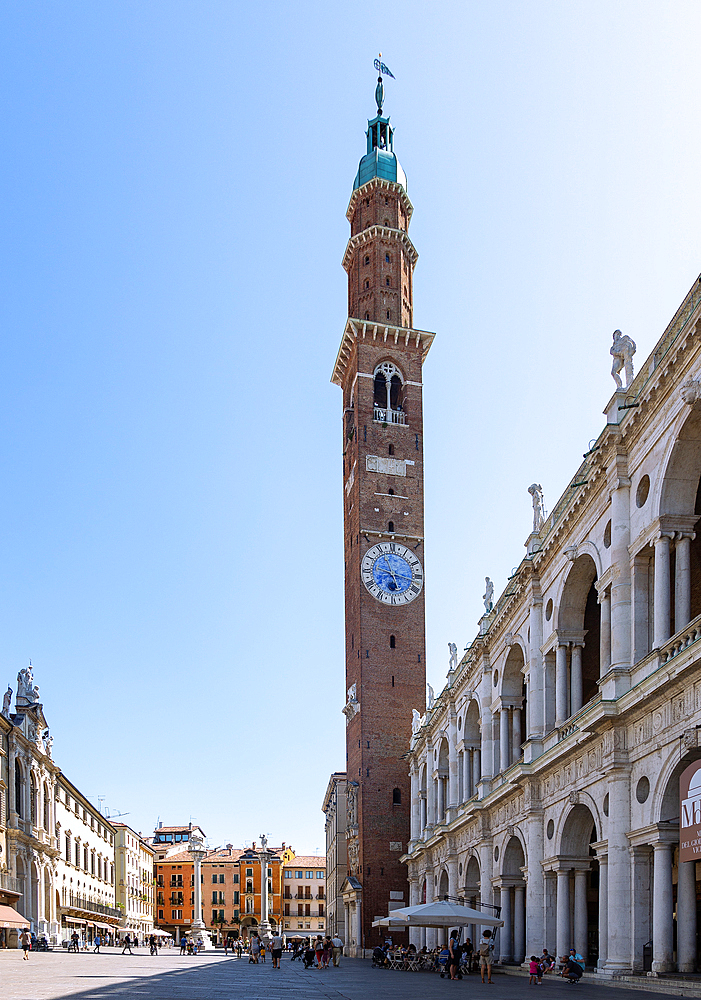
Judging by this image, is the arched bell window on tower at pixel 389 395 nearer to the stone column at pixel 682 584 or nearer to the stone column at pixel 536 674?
the stone column at pixel 536 674

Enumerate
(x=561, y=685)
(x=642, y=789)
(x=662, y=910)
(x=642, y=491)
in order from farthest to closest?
(x=561, y=685)
(x=642, y=491)
(x=642, y=789)
(x=662, y=910)

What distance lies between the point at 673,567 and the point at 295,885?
119071 mm

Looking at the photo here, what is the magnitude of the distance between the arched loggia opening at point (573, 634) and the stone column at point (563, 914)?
166 inches

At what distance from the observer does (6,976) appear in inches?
1035

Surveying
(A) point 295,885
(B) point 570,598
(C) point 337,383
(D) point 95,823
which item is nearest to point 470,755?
(B) point 570,598

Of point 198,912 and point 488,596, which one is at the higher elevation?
point 488,596

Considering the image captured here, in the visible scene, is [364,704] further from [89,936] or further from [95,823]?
[95,823]

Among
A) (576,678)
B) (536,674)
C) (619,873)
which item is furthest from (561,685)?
(619,873)

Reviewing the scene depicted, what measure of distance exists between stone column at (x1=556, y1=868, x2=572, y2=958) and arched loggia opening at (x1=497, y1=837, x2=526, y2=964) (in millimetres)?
6490

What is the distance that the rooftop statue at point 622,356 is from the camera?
23.9m

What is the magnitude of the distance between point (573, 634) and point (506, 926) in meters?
11.9

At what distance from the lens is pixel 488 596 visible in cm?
4122

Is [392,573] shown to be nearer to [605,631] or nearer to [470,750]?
[470,750]

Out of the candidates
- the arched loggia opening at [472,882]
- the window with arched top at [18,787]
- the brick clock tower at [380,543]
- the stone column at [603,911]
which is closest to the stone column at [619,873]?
the stone column at [603,911]
